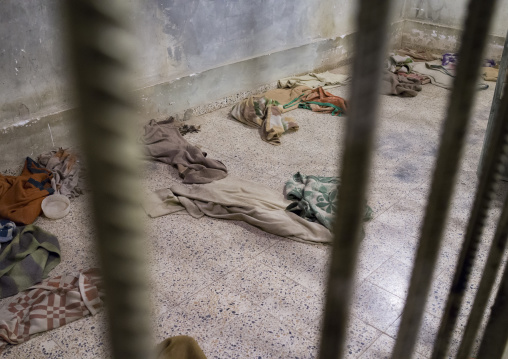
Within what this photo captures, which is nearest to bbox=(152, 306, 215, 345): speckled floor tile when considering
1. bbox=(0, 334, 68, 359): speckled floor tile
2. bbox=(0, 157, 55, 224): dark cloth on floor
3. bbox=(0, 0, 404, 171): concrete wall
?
bbox=(0, 334, 68, 359): speckled floor tile

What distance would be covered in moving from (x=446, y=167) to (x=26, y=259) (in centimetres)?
248

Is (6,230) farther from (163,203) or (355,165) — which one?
(355,165)

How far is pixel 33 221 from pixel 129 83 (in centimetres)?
295

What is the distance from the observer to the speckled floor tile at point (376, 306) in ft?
7.64

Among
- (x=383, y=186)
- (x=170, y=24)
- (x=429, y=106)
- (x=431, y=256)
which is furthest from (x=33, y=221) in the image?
(x=429, y=106)

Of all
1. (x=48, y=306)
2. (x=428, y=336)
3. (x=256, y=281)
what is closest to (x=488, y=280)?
(x=428, y=336)

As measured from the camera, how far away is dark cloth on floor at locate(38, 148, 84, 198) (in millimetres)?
3223

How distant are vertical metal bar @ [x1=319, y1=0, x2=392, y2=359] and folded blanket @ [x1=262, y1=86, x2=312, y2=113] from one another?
441 centimetres

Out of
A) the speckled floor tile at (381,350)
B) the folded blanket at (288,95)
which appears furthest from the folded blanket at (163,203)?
the folded blanket at (288,95)

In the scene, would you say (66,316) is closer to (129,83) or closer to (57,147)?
(57,147)

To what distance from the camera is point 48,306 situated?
2.29 meters

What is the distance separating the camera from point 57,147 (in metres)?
3.65

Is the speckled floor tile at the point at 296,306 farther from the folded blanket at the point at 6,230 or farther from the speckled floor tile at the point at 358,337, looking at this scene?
the folded blanket at the point at 6,230

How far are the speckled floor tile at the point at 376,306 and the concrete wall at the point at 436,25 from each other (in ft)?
15.4
